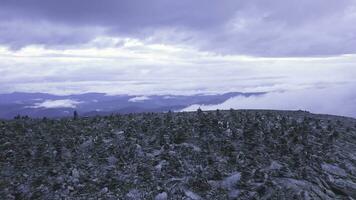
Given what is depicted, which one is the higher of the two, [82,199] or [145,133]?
[145,133]

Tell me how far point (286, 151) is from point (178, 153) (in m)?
5.56

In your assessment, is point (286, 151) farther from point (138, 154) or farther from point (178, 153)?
point (138, 154)

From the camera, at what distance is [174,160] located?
19422 mm

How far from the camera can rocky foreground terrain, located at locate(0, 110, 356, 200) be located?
17.4 metres

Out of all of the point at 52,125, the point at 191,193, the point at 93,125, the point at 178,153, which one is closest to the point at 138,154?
the point at 178,153

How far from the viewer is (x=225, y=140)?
22375 millimetres

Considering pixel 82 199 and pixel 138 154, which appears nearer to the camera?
pixel 82 199

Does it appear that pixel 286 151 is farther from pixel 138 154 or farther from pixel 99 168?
pixel 99 168

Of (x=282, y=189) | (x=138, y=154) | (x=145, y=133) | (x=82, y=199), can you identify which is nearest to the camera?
(x=82, y=199)

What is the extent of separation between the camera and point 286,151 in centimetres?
2159

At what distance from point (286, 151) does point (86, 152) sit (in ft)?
32.2

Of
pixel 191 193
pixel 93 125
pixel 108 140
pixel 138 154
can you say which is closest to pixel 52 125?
pixel 93 125

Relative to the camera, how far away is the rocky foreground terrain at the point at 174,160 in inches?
684

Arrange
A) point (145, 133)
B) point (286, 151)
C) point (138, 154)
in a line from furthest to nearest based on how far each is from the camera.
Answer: point (145, 133)
point (286, 151)
point (138, 154)
